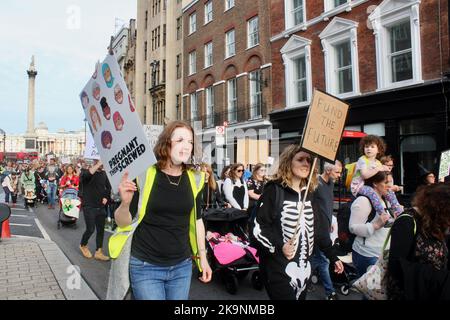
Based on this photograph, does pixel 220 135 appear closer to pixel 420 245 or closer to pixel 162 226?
pixel 162 226

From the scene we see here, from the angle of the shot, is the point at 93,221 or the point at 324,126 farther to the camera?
the point at 93,221

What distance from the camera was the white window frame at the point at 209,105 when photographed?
26312 mm

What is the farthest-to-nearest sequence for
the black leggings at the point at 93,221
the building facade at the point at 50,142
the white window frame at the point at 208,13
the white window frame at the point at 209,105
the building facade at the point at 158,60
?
the building facade at the point at 50,142
the building facade at the point at 158,60
the white window frame at the point at 208,13
the white window frame at the point at 209,105
the black leggings at the point at 93,221

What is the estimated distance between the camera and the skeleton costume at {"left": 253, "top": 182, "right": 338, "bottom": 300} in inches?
124

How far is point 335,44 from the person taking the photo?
57.1 feet

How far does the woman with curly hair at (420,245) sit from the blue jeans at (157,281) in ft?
4.72

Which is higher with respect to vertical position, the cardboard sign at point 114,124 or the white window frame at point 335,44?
the white window frame at point 335,44

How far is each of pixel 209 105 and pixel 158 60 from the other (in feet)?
33.5

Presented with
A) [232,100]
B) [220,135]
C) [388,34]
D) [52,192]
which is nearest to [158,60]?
[232,100]

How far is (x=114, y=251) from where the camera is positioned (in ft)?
8.93

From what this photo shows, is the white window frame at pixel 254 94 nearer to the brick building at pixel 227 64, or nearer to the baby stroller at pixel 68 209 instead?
the brick building at pixel 227 64

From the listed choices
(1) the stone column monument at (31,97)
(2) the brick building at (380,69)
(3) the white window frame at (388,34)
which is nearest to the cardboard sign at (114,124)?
(2) the brick building at (380,69)

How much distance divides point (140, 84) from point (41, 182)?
22213 millimetres
